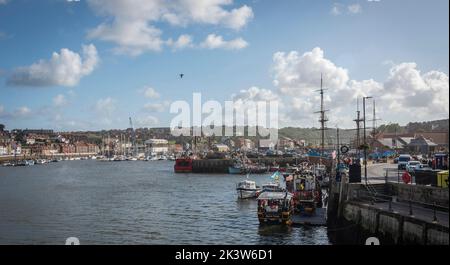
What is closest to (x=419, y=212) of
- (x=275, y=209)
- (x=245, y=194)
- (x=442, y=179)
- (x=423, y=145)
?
(x=442, y=179)

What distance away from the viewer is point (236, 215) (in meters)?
40.6

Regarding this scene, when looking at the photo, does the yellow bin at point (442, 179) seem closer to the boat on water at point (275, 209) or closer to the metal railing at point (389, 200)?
the metal railing at point (389, 200)

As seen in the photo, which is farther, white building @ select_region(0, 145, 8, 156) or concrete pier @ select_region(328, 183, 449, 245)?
white building @ select_region(0, 145, 8, 156)

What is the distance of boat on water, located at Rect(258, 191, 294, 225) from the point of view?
106 ft

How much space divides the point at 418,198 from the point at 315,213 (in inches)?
466

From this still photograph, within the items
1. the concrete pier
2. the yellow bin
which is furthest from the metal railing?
the yellow bin

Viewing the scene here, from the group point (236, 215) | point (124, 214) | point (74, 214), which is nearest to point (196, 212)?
point (236, 215)

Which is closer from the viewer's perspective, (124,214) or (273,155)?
(124,214)

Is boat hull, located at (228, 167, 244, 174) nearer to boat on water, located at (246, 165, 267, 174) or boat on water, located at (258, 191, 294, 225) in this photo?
boat on water, located at (246, 165, 267, 174)

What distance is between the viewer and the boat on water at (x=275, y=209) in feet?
106

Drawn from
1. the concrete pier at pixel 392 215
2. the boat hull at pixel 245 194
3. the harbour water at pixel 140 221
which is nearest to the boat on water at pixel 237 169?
the harbour water at pixel 140 221
